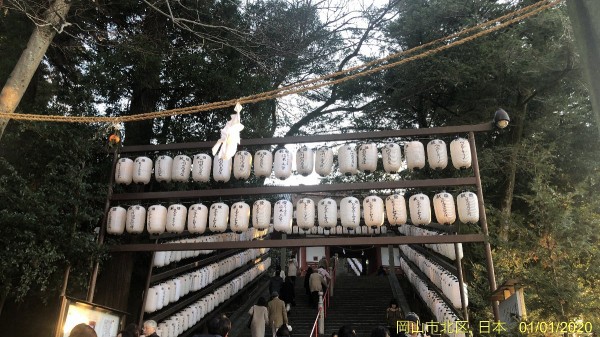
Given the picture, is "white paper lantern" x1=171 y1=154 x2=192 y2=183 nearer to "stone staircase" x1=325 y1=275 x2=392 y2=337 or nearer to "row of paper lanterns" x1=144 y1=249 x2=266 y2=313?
"row of paper lanterns" x1=144 y1=249 x2=266 y2=313

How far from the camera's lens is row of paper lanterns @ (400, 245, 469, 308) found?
8477mm

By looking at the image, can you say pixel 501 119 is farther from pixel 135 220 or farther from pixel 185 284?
pixel 185 284

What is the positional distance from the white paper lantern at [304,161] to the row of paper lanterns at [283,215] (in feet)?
1.96

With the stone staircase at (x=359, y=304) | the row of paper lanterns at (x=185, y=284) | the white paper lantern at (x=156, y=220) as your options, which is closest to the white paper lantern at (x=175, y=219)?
the white paper lantern at (x=156, y=220)

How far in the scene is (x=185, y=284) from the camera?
32.0 feet

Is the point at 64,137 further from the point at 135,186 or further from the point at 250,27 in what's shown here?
the point at 250,27

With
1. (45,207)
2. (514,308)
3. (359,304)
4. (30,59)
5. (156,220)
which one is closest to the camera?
(514,308)

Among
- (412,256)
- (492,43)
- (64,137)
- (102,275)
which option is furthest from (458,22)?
(102,275)

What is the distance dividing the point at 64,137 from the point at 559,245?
8.56 m

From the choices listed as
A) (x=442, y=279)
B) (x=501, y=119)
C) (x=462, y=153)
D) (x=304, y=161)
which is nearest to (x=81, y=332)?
(x=304, y=161)

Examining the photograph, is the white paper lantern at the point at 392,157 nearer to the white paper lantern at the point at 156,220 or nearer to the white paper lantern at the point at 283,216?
the white paper lantern at the point at 283,216

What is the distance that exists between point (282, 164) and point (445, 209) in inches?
128

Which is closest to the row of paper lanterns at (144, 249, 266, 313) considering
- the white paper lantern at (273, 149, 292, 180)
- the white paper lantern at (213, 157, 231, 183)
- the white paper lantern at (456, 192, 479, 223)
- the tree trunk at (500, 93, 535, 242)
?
the white paper lantern at (213, 157, 231, 183)

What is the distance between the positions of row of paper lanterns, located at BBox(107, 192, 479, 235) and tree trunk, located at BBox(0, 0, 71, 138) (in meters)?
2.68
